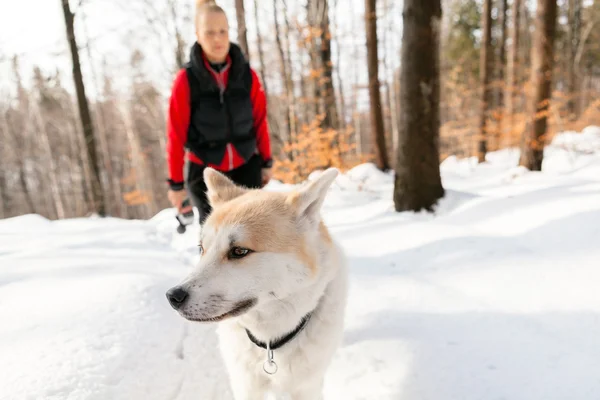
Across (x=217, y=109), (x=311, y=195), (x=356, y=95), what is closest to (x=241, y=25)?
(x=217, y=109)

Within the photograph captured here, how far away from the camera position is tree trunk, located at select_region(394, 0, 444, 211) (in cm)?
475

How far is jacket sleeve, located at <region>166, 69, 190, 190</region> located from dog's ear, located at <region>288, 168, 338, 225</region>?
4.72 ft

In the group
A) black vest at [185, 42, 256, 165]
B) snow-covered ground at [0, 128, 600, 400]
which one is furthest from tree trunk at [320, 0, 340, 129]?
black vest at [185, 42, 256, 165]

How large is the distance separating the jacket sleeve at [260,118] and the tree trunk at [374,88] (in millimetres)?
7535

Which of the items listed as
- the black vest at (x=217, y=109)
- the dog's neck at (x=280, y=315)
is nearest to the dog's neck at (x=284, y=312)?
the dog's neck at (x=280, y=315)

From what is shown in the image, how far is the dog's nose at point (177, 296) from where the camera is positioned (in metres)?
1.38

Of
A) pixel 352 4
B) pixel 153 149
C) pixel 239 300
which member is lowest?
pixel 153 149

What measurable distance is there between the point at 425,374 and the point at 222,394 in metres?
1.29

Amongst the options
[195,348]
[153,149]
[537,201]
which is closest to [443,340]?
[195,348]

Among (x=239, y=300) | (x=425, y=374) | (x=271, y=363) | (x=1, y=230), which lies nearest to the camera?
(x=239, y=300)

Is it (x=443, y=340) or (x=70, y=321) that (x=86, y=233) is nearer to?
(x=70, y=321)

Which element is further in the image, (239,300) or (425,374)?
(425,374)

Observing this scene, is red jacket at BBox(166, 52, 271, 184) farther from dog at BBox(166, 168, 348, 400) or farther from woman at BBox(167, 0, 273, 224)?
dog at BBox(166, 168, 348, 400)

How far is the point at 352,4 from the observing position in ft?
76.6
